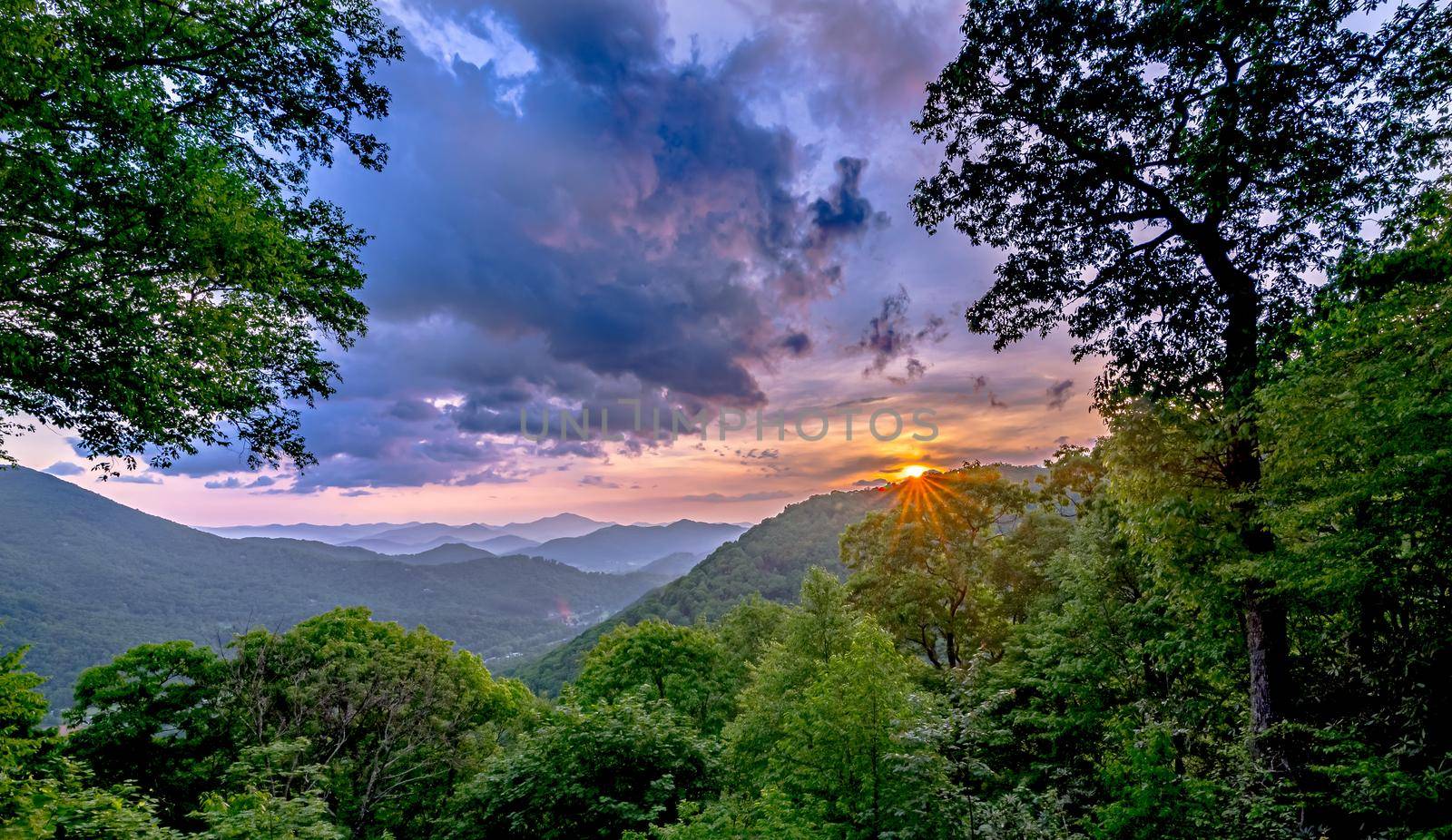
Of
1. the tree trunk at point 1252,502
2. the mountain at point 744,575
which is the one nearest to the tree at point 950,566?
the tree trunk at point 1252,502

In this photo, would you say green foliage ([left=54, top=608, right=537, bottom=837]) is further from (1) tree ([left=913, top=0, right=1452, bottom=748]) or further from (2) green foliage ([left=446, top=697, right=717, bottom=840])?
(1) tree ([left=913, top=0, right=1452, bottom=748])

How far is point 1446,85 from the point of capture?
6.69 metres

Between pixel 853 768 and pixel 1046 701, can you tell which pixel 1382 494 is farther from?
pixel 1046 701

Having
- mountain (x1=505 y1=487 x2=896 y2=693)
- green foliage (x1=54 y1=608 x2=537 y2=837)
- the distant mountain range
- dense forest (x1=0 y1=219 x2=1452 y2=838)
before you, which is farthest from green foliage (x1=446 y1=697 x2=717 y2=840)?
mountain (x1=505 y1=487 x2=896 y2=693)

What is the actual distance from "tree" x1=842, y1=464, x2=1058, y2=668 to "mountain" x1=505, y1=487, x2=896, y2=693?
237 feet

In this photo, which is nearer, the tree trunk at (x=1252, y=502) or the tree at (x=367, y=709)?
the tree trunk at (x=1252, y=502)

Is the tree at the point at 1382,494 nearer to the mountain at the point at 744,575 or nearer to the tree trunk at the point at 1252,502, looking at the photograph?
the tree trunk at the point at 1252,502

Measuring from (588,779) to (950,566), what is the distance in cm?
1549

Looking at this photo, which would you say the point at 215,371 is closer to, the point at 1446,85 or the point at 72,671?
the point at 1446,85

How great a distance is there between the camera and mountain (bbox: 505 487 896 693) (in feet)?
355

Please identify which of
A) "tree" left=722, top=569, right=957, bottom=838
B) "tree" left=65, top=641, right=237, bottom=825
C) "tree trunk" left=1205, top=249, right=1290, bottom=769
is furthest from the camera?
"tree" left=65, top=641, right=237, bottom=825

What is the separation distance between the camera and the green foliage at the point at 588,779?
9727 millimetres

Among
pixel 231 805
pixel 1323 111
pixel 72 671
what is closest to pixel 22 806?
pixel 231 805

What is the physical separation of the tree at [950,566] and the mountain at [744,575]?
237 ft
